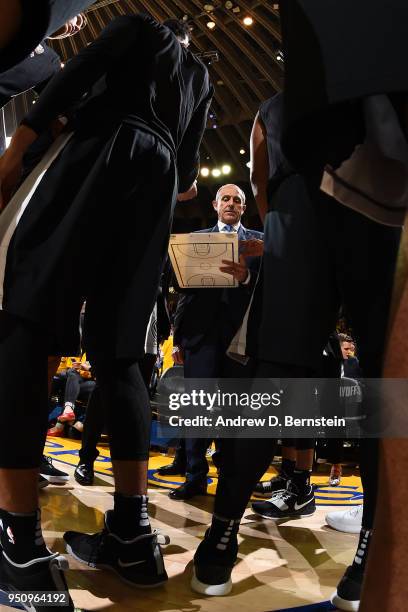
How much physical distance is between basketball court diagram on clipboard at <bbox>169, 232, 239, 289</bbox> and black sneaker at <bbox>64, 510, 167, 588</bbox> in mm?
1135

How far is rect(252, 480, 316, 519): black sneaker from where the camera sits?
1.96 m

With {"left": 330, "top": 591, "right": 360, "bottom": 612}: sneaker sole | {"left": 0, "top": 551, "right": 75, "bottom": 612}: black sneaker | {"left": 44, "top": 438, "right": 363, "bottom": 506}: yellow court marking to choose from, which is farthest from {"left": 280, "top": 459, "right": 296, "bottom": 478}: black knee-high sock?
{"left": 0, "top": 551, "right": 75, "bottom": 612}: black sneaker

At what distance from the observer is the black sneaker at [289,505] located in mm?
1958

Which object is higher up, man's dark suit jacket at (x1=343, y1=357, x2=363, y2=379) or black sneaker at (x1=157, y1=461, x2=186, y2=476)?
man's dark suit jacket at (x1=343, y1=357, x2=363, y2=379)

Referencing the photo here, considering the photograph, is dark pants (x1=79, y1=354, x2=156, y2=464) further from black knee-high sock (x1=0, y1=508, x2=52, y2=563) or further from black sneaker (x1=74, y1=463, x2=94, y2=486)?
black knee-high sock (x1=0, y1=508, x2=52, y2=563)

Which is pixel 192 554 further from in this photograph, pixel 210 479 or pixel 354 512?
pixel 210 479

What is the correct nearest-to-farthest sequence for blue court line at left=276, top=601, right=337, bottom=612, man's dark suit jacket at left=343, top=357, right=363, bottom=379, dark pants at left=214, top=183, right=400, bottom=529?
blue court line at left=276, top=601, right=337, bottom=612
dark pants at left=214, top=183, right=400, bottom=529
man's dark suit jacket at left=343, top=357, right=363, bottom=379

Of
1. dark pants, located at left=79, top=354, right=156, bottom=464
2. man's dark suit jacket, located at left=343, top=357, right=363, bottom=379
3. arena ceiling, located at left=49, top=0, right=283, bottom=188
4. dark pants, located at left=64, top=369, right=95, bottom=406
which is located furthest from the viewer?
arena ceiling, located at left=49, top=0, right=283, bottom=188

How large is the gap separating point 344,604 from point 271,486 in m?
1.56

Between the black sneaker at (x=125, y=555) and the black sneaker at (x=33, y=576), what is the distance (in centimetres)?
24

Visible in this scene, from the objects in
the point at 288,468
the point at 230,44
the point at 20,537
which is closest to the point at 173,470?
the point at 288,468

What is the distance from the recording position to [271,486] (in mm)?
2553

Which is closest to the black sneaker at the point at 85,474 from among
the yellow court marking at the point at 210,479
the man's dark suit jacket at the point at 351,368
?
the yellow court marking at the point at 210,479

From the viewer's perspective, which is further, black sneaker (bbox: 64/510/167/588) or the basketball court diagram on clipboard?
the basketball court diagram on clipboard
